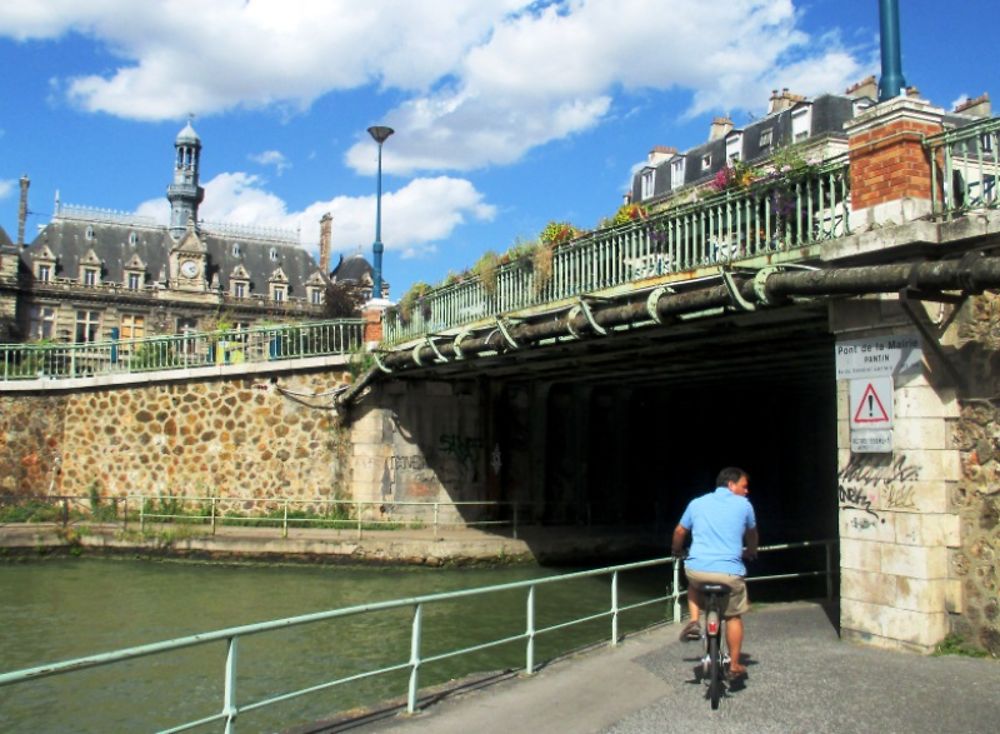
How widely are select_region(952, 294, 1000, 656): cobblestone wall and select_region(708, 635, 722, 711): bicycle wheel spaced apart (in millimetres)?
2899

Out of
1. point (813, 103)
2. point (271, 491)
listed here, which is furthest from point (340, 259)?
point (271, 491)

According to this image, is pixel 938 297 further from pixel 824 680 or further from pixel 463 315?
pixel 463 315

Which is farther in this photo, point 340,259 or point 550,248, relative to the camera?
point 340,259

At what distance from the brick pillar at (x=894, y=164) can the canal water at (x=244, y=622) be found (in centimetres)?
671

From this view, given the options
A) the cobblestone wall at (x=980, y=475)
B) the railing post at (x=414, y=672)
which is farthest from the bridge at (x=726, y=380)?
the railing post at (x=414, y=672)

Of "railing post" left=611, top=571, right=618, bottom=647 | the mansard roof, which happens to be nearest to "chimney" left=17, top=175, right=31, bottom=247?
the mansard roof

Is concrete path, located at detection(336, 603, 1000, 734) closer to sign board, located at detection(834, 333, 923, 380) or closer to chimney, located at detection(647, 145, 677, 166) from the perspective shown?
sign board, located at detection(834, 333, 923, 380)

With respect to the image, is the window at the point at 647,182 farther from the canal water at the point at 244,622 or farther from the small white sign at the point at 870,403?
the small white sign at the point at 870,403

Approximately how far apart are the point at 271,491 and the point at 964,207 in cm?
1813

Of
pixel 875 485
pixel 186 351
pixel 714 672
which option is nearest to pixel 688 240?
pixel 875 485

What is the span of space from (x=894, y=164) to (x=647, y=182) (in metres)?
48.5

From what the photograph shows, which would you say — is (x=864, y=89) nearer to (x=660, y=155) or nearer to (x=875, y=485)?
(x=660, y=155)

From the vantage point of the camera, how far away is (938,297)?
827 cm

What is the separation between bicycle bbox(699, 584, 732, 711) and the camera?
6.87m
